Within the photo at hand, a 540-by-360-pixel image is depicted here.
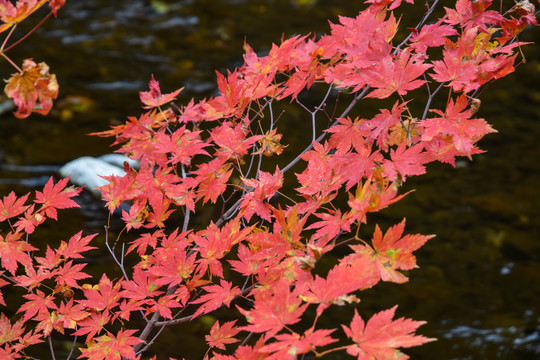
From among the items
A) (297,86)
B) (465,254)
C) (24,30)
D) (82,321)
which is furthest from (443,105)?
(24,30)

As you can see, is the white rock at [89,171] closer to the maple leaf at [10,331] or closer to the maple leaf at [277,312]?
the maple leaf at [10,331]

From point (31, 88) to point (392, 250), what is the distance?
96 centimetres

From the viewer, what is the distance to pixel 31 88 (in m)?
1.15

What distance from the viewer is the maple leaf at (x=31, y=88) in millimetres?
1131

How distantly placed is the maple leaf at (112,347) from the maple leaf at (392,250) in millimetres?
810

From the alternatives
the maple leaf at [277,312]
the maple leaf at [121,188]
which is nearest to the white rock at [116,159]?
the maple leaf at [121,188]

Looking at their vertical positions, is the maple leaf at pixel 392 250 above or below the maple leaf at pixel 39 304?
above

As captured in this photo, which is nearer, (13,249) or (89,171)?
(13,249)

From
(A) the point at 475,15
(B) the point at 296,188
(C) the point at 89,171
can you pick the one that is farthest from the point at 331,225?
(C) the point at 89,171

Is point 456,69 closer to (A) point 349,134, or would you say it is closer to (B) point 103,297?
(A) point 349,134

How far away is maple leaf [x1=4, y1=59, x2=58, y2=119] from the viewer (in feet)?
3.71

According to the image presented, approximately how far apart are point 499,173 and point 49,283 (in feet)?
12.5

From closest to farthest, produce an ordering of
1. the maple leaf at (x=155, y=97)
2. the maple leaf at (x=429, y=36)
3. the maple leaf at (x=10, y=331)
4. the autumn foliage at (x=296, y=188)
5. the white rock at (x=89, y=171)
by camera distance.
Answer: the autumn foliage at (x=296, y=188), the maple leaf at (x=429, y=36), the maple leaf at (x=10, y=331), the maple leaf at (x=155, y=97), the white rock at (x=89, y=171)

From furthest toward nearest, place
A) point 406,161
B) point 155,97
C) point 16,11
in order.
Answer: point 155,97 < point 406,161 < point 16,11
